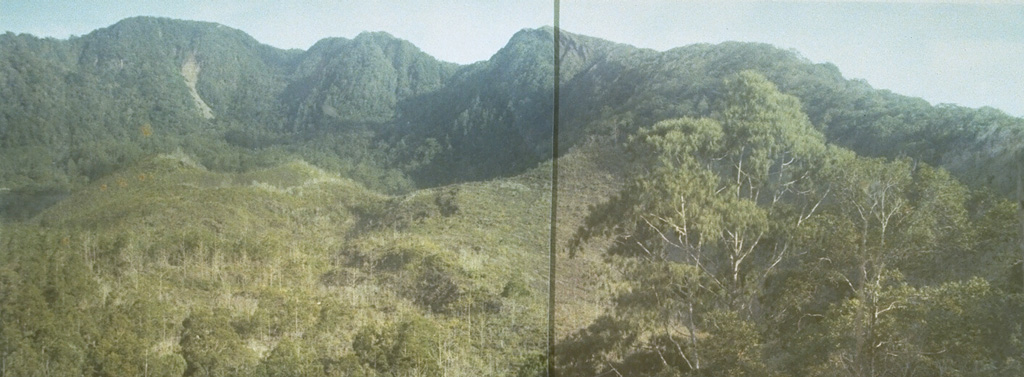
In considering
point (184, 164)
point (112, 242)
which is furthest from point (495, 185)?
point (112, 242)

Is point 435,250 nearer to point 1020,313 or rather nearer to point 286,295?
point 286,295

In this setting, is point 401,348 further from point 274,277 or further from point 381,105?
point 381,105

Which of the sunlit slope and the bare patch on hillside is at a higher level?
the bare patch on hillside

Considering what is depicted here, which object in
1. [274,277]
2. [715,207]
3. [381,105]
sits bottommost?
[274,277]

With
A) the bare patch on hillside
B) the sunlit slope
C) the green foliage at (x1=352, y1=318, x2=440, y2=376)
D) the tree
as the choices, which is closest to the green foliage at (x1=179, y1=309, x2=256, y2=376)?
the sunlit slope

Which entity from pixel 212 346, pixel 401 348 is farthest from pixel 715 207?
pixel 212 346

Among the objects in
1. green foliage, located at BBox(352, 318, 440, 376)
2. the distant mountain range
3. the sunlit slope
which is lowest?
green foliage, located at BBox(352, 318, 440, 376)

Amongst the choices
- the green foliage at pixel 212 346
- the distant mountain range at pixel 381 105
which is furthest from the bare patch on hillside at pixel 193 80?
the green foliage at pixel 212 346

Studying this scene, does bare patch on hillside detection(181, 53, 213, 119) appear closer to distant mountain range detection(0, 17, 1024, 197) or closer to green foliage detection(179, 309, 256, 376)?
distant mountain range detection(0, 17, 1024, 197)
